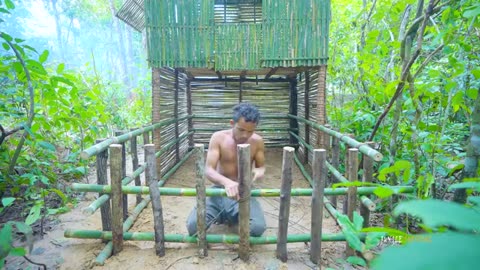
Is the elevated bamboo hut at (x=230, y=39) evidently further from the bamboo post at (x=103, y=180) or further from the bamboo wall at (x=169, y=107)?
the bamboo post at (x=103, y=180)

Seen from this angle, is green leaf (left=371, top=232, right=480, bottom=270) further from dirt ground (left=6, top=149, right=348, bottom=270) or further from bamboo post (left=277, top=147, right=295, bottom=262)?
dirt ground (left=6, top=149, right=348, bottom=270)

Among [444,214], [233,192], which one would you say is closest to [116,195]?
[233,192]

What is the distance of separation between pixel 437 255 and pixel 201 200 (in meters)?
2.22

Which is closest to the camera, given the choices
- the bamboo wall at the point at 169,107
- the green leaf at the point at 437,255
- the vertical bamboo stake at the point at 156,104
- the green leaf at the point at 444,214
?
the green leaf at the point at 437,255

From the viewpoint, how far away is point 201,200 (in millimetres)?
2516

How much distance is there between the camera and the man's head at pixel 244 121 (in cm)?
290

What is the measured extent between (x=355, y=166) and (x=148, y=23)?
12.1 ft

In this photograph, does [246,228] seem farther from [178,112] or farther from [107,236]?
[178,112]

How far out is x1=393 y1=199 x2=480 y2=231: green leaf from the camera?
579 mm

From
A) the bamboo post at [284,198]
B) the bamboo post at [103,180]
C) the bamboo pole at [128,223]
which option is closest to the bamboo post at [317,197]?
the bamboo post at [284,198]

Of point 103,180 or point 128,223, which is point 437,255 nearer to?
point 103,180

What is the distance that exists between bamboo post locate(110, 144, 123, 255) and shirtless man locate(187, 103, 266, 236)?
0.68 m

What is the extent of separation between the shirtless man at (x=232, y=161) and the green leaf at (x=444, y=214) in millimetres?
2242

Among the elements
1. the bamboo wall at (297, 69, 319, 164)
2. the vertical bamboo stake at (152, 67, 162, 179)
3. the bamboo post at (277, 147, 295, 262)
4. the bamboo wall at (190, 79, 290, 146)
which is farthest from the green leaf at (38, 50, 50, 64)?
the bamboo wall at (190, 79, 290, 146)
